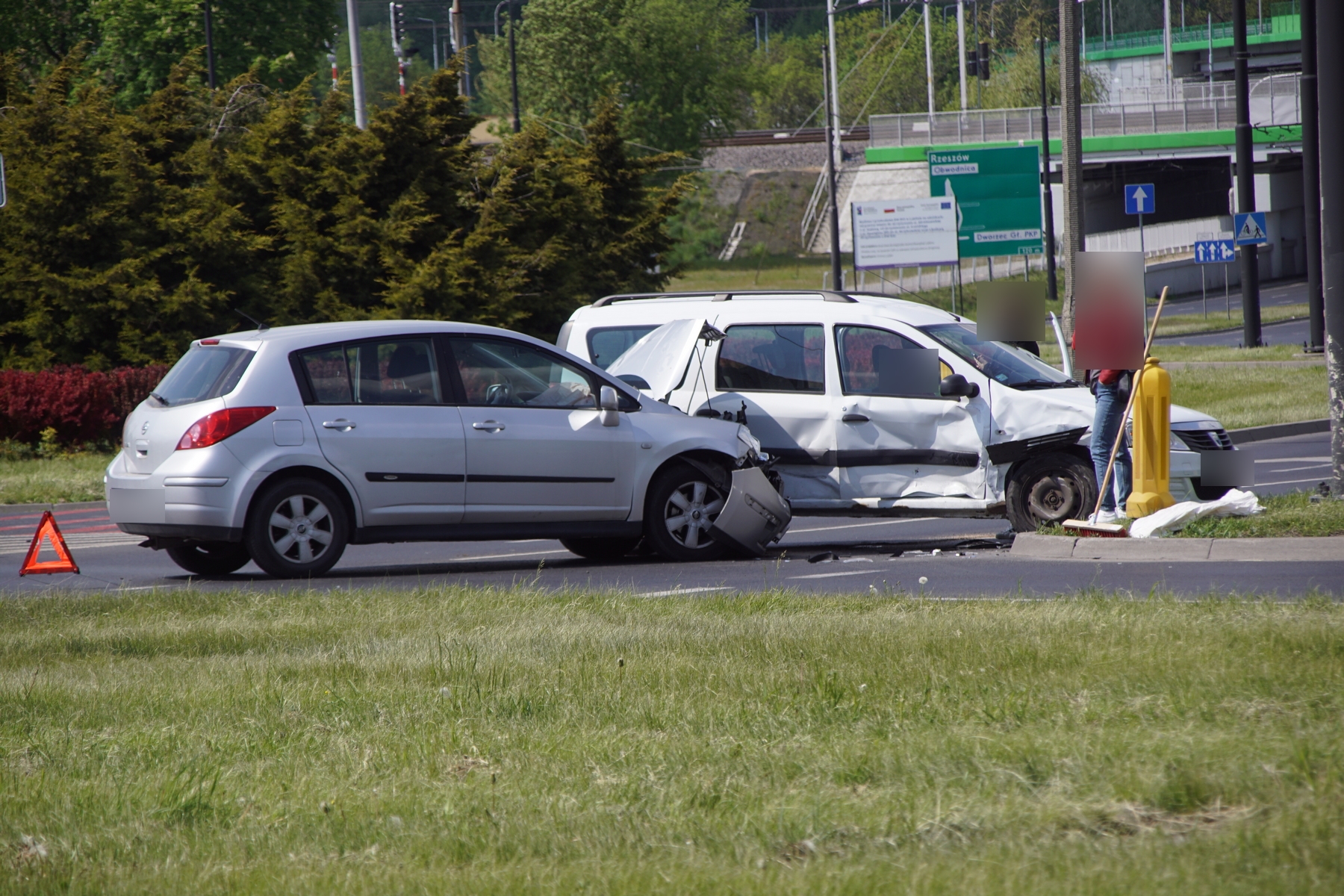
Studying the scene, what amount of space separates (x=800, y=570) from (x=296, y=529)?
10.9 feet

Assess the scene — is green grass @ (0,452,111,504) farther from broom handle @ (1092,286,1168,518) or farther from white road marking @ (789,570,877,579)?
broom handle @ (1092,286,1168,518)

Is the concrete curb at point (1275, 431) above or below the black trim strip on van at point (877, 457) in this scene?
below

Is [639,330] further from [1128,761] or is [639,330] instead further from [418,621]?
[1128,761]

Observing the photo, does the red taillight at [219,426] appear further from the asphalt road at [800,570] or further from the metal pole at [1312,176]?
the metal pole at [1312,176]

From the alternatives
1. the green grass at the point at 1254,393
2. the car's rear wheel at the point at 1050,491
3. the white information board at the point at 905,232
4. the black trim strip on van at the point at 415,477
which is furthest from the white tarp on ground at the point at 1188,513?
the white information board at the point at 905,232

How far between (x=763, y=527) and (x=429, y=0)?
133 meters

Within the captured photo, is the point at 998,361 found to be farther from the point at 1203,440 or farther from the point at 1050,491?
the point at 1203,440

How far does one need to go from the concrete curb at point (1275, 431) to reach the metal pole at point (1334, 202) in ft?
29.3

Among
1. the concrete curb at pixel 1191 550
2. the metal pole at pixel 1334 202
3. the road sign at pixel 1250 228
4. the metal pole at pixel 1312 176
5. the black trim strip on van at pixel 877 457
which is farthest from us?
the road sign at pixel 1250 228

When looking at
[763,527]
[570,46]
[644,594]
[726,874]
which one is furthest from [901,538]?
[570,46]

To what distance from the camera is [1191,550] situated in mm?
9391

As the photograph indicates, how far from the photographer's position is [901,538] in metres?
11.8

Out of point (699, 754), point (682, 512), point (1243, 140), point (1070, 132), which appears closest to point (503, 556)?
point (682, 512)

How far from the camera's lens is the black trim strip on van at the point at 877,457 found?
10758mm
